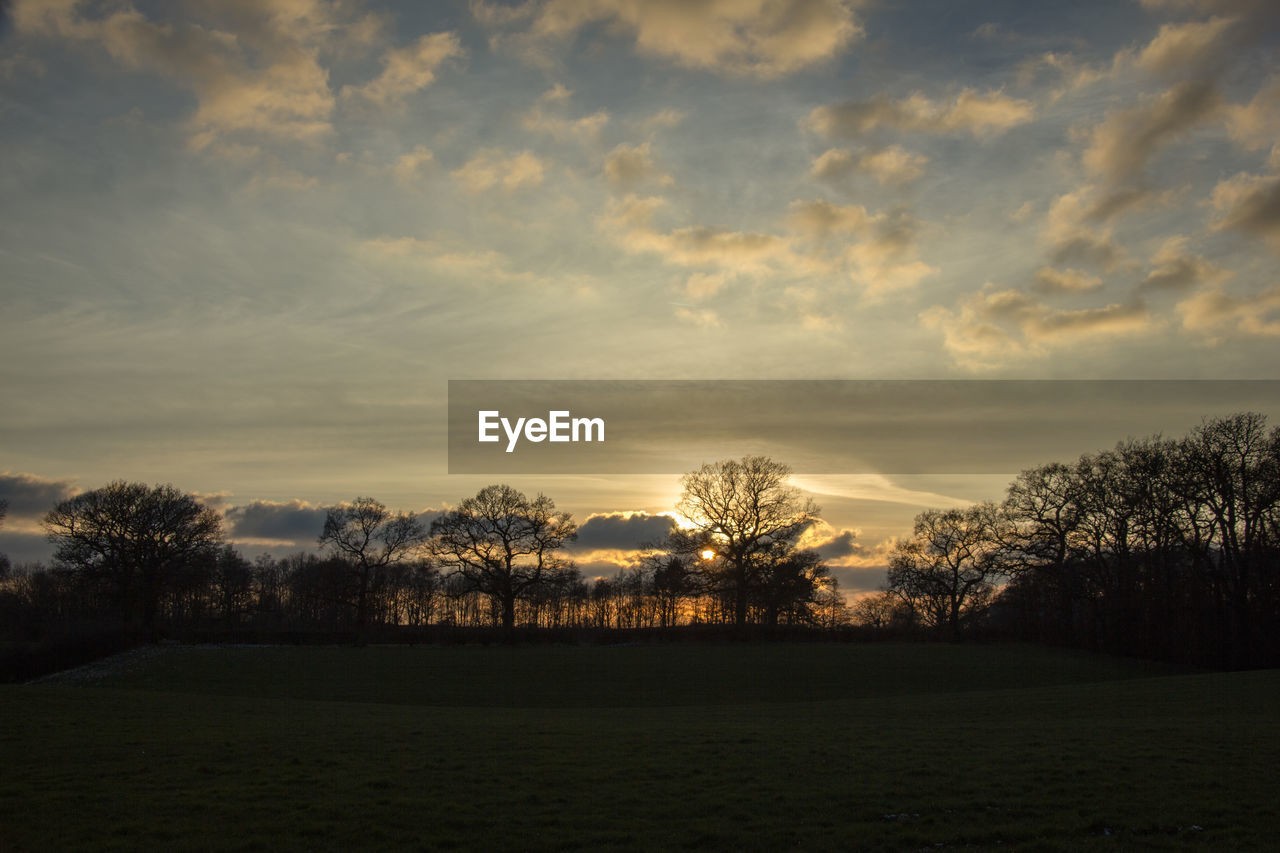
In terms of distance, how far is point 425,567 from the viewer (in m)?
78.1

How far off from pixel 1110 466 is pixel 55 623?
80618 millimetres

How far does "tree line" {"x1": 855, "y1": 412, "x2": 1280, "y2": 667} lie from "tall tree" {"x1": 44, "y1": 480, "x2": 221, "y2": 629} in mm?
66239

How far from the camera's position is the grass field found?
32.6 feet

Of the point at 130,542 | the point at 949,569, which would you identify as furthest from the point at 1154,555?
the point at 130,542

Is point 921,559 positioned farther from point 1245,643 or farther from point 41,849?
point 41,849

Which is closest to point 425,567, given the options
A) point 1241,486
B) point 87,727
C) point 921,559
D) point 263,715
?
point 921,559

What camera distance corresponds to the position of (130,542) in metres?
69.5

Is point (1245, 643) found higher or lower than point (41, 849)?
lower

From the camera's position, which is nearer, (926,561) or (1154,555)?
(1154,555)

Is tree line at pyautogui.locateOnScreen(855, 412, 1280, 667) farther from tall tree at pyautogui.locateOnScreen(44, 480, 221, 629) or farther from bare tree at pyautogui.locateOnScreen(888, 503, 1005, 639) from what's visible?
tall tree at pyautogui.locateOnScreen(44, 480, 221, 629)

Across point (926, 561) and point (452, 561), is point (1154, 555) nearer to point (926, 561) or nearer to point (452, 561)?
point (926, 561)

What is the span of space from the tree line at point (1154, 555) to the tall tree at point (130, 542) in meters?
66.2

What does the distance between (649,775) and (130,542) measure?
7211cm

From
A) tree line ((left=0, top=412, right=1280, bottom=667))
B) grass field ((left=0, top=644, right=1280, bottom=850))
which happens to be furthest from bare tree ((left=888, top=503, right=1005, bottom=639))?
grass field ((left=0, top=644, right=1280, bottom=850))
